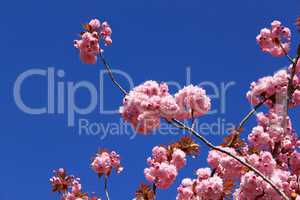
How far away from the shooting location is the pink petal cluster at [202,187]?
251 inches

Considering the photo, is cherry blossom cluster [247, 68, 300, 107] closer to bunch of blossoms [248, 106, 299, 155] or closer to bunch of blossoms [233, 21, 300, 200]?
bunch of blossoms [233, 21, 300, 200]

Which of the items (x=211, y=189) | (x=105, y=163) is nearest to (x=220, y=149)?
(x=211, y=189)

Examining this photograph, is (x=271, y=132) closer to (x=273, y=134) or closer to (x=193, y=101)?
(x=273, y=134)

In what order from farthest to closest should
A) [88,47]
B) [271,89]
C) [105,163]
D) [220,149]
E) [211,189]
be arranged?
[105,163]
[88,47]
[271,89]
[211,189]
[220,149]

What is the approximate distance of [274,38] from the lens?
8672 millimetres

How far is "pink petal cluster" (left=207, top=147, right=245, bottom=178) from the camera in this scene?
6.70 meters

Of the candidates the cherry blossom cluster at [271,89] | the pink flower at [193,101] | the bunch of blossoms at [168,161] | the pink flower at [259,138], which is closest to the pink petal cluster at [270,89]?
the cherry blossom cluster at [271,89]

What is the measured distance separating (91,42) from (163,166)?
3.07 meters

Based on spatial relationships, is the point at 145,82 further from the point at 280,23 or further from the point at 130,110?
the point at 280,23

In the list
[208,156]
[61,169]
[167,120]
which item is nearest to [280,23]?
[208,156]

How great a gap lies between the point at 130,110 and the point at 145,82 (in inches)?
14.0

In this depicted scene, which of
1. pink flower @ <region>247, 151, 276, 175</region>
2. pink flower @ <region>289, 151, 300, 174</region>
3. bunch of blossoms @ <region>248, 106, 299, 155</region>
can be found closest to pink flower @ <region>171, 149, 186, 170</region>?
bunch of blossoms @ <region>248, 106, 299, 155</region>

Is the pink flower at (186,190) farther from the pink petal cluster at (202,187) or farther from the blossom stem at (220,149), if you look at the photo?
the blossom stem at (220,149)

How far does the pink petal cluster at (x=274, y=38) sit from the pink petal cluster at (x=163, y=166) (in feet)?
8.41
